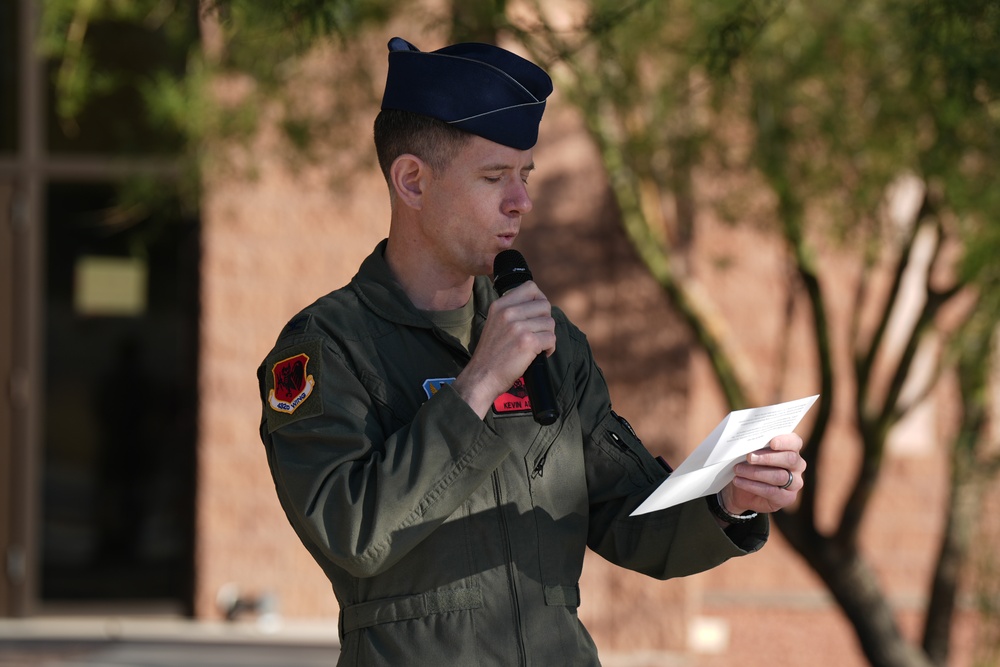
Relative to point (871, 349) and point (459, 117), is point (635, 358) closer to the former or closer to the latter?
point (871, 349)

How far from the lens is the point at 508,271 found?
232 cm

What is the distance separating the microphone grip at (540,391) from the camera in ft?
6.98

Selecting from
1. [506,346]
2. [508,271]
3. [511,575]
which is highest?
[508,271]

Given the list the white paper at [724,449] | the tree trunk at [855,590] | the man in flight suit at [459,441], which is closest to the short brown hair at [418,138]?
the man in flight suit at [459,441]

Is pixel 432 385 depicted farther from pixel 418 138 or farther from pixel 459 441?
pixel 418 138

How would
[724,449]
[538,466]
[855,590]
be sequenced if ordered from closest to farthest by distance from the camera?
1. [724,449]
2. [538,466]
3. [855,590]

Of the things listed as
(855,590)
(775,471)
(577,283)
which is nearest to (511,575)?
(775,471)

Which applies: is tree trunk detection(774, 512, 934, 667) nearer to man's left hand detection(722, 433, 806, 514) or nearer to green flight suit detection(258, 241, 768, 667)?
green flight suit detection(258, 241, 768, 667)

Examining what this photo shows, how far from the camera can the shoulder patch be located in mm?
2152

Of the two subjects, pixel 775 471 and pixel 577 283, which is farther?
pixel 577 283

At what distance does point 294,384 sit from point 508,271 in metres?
0.40

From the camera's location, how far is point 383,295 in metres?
2.33

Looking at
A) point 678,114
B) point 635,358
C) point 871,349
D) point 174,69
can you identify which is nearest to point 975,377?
point 871,349

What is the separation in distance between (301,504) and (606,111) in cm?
434
